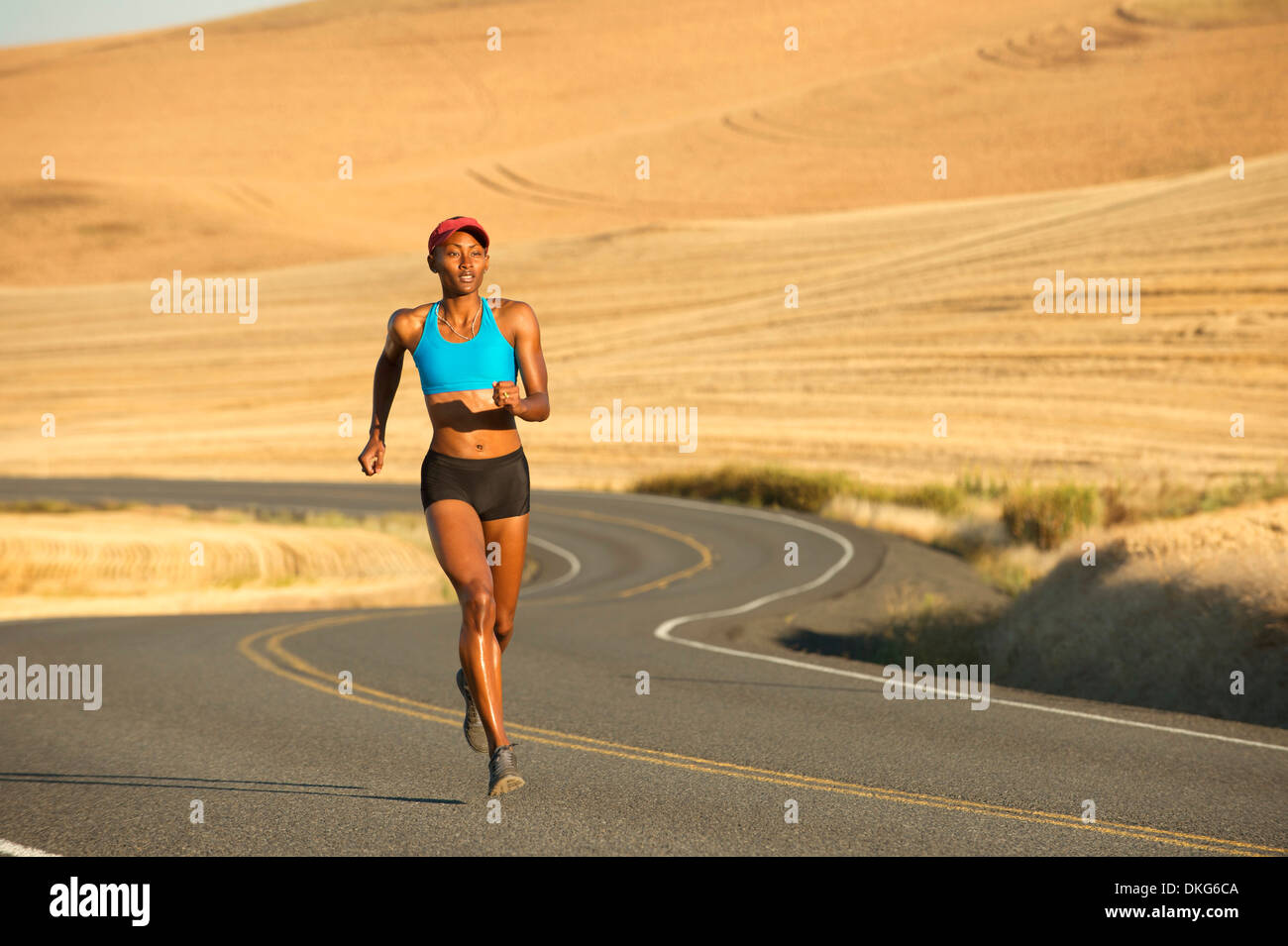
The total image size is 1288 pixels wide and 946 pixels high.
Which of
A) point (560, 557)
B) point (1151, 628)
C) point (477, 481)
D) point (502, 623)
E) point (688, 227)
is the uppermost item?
point (688, 227)

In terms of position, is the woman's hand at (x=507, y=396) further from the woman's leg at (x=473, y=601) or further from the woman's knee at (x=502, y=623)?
the woman's knee at (x=502, y=623)

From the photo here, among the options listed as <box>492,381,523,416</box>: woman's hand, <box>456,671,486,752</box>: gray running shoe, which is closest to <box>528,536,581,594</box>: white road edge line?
<box>456,671,486,752</box>: gray running shoe

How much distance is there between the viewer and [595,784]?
24.0 feet

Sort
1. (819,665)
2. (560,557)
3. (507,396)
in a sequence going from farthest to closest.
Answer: (560,557), (819,665), (507,396)

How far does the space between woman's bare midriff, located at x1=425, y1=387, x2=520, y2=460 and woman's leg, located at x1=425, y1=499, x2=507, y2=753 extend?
0.86 ft

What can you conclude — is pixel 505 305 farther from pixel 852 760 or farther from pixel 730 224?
pixel 730 224

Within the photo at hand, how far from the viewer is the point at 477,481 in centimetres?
659

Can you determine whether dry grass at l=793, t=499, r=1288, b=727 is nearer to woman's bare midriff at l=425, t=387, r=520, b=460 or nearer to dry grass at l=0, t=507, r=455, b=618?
woman's bare midriff at l=425, t=387, r=520, b=460

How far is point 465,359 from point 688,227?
83400mm

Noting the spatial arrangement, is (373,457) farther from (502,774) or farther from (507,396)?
(502,774)

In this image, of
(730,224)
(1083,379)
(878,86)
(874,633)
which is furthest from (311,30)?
(874,633)

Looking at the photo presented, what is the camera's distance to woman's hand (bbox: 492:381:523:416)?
246 inches

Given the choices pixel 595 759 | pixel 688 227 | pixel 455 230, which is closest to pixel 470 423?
pixel 455 230
